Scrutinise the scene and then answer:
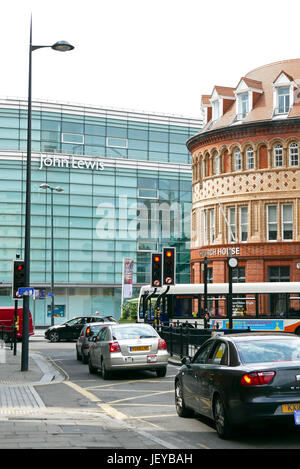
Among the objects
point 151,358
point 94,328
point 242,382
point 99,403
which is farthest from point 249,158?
point 242,382

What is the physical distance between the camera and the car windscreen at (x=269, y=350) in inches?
396

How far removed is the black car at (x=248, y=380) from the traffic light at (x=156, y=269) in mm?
15872

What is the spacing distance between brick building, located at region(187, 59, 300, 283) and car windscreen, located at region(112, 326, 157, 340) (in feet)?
89.8

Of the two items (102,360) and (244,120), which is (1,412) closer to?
(102,360)

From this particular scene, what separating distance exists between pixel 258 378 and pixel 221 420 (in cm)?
94

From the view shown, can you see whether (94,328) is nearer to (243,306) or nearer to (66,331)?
(243,306)

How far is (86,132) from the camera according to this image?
6962cm

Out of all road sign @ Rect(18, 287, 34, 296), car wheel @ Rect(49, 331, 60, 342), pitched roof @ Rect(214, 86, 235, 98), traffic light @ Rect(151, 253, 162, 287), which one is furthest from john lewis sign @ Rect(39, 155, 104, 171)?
road sign @ Rect(18, 287, 34, 296)

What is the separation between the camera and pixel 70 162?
67.4 metres

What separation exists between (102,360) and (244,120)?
31.5 metres

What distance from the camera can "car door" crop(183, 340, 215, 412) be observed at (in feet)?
37.4

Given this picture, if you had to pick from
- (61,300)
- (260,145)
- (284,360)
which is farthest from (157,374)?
(61,300)

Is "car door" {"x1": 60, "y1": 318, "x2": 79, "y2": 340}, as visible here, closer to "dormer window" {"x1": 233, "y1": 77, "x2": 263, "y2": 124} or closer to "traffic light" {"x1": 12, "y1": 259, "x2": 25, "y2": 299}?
"dormer window" {"x1": 233, "y1": 77, "x2": 263, "y2": 124}

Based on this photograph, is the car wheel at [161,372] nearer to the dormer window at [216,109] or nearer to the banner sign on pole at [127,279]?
the banner sign on pole at [127,279]
